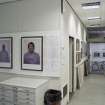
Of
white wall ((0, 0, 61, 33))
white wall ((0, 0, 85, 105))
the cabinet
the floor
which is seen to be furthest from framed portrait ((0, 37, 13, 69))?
the floor

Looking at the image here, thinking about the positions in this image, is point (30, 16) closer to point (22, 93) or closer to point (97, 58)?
point (22, 93)

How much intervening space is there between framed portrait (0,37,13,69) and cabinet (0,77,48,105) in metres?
1.02

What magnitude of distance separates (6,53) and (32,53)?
0.95 meters

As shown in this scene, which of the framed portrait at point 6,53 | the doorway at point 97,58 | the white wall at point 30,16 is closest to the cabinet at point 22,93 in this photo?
the framed portrait at point 6,53

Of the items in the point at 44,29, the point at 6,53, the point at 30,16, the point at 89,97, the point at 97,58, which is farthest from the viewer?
the point at 97,58

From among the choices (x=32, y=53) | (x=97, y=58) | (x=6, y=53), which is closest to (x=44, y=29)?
(x=32, y=53)

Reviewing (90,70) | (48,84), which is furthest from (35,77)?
(90,70)

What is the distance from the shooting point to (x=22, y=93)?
11.2 feet

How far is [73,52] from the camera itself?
5688mm

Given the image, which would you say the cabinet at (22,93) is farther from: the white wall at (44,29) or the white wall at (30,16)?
the white wall at (30,16)

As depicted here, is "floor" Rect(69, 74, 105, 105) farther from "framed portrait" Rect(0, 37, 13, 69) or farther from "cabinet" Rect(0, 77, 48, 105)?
"framed portrait" Rect(0, 37, 13, 69)

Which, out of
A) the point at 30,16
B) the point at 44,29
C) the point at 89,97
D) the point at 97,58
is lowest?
the point at 89,97

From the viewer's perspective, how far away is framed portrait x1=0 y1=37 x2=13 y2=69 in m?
4.55

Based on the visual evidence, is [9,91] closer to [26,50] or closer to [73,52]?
[26,50]
